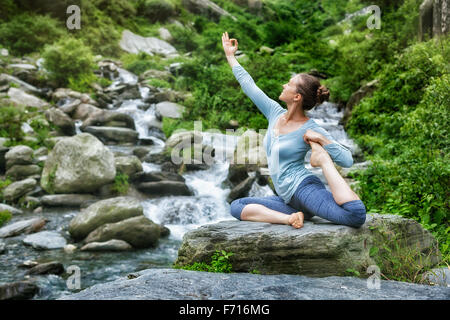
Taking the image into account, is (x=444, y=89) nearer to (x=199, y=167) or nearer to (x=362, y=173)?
(x=362, y=173)

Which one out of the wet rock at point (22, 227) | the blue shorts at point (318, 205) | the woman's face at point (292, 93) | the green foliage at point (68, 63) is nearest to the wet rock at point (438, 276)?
the blue shorts at point (318, 205)

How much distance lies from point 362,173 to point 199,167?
539 centimetres

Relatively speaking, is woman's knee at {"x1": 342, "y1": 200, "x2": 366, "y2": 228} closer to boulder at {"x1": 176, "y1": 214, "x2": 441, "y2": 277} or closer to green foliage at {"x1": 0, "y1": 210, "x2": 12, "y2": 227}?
boulder at {"x1": 176, "y1": 214, "x2": 441, "y2": 277}

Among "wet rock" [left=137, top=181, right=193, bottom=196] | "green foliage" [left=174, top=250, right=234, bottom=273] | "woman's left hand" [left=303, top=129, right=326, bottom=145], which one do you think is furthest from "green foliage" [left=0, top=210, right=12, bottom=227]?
"woman's left hand" [left=303, top=129, right=326, bottom=145]

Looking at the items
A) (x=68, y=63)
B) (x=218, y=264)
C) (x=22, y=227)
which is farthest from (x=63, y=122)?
(x=218, y=264)

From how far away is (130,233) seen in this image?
6.57 m

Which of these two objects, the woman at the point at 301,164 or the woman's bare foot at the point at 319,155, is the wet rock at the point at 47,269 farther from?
the woman's bare foot at the point at 319,155

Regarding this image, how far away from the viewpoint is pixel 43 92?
48.9ft

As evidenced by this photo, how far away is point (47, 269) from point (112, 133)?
23.6ft

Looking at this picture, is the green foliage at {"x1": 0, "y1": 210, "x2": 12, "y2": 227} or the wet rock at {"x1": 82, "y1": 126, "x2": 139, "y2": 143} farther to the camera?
the wet rock at {"x1": 82, "y1": 126, "x2": 139, "y2": 143}

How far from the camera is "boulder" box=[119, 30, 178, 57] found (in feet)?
77.7

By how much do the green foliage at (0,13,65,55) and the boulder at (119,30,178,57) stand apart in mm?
4774

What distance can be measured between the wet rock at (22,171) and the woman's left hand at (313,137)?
8.48 m

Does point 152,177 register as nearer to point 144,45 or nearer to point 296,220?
point 296,220
